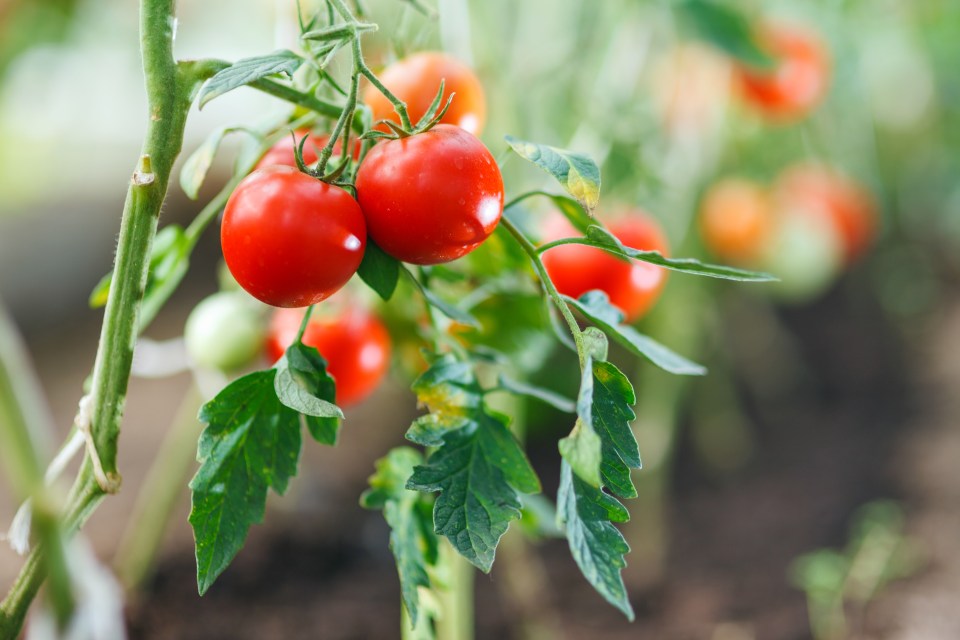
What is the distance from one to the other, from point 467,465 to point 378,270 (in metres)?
0.11

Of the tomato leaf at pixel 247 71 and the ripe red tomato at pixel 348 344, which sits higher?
the tomato leaf at pixel 247 71

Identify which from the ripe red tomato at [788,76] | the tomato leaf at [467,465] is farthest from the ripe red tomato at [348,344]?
the ripe red tomato at [788,76]

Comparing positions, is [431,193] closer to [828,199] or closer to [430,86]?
[430,86]

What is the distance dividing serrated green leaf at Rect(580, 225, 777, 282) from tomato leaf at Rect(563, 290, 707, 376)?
0.10ft

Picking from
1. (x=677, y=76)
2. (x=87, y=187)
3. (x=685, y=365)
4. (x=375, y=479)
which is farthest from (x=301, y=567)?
(x=87, y=187)

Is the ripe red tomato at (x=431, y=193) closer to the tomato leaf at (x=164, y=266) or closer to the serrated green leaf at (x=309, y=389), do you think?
the serrated green leaf at (x=309, y=389)

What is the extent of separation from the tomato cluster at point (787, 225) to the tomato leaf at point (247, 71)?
96cm

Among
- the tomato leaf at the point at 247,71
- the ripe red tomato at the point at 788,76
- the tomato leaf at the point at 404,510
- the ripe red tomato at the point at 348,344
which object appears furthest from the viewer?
the ripe red tomato at the point at 788,76

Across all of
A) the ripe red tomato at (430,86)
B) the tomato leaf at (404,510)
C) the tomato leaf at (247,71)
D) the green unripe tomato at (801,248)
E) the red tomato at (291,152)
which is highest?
the tomato leaf at (247,71)

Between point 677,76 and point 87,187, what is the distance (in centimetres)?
151

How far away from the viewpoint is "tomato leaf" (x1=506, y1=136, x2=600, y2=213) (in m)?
0.38

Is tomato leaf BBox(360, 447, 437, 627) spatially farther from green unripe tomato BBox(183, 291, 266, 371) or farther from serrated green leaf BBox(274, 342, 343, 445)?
green unripe tomato BBox(183, 291, 266, 371)

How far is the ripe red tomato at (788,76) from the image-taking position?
1.01m

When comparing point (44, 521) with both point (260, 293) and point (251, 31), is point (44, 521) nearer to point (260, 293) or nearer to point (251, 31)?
point (260, 293)
